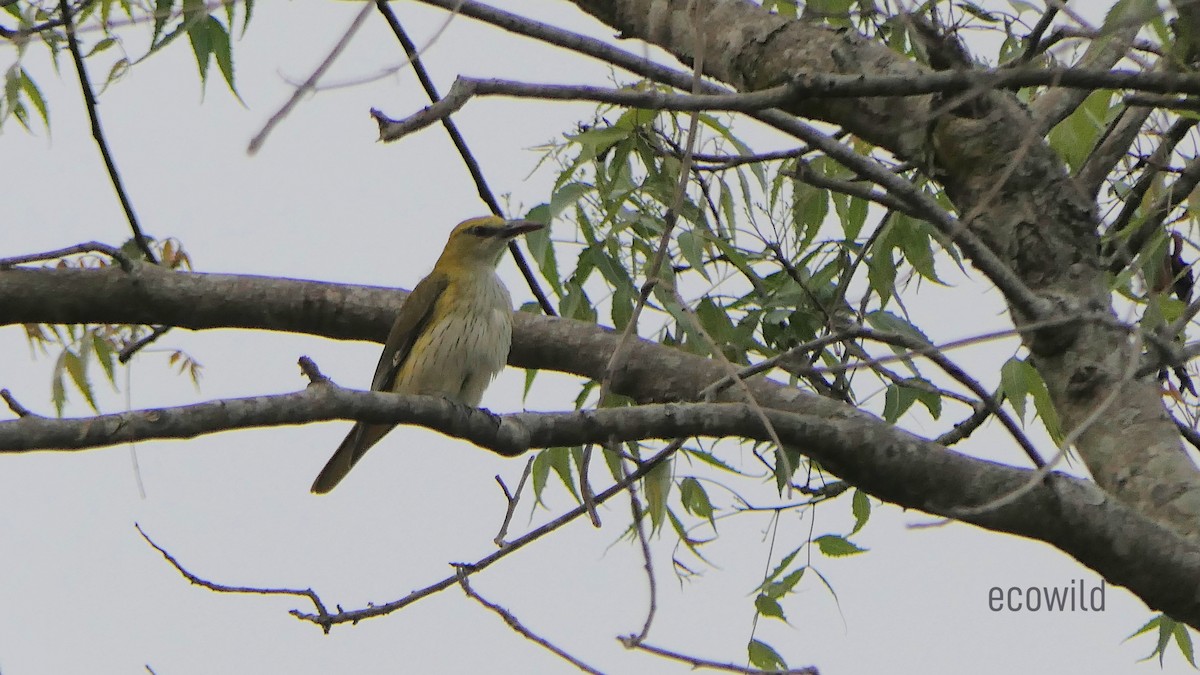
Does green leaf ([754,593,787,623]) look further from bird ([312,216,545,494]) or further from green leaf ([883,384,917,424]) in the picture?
bird ([312,216,545,494])

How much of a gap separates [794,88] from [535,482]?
2234 mm

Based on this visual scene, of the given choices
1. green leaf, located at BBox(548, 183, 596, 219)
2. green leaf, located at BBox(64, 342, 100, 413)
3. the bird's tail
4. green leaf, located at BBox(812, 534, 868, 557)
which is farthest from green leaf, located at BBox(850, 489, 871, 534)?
green leaf, located at BBox(64, 342, 100, 413)

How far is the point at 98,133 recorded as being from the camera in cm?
417

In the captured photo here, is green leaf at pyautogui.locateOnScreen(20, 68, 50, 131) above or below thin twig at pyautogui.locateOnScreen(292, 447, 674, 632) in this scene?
above

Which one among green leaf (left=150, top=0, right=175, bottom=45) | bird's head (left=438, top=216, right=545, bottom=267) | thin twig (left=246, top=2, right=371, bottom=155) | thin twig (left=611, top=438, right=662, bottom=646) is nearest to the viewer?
thin twig (left=246, top=2, right=371, bottom=155)

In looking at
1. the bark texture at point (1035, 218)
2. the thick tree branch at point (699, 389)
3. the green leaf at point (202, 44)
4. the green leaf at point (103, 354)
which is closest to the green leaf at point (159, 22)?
the green leaf at point (202, 44)

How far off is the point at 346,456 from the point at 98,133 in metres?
1.90

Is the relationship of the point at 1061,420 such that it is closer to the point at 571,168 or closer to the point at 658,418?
the point at 658,418

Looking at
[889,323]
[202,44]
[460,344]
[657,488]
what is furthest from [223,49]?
[889,323]

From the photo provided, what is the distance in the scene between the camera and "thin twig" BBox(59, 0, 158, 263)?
3852 mm

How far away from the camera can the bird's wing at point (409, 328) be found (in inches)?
197

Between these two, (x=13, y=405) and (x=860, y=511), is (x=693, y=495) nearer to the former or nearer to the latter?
(x=860, y=511)

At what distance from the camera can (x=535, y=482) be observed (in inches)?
169

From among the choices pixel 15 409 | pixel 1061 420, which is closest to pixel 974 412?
pixel 1061 420
